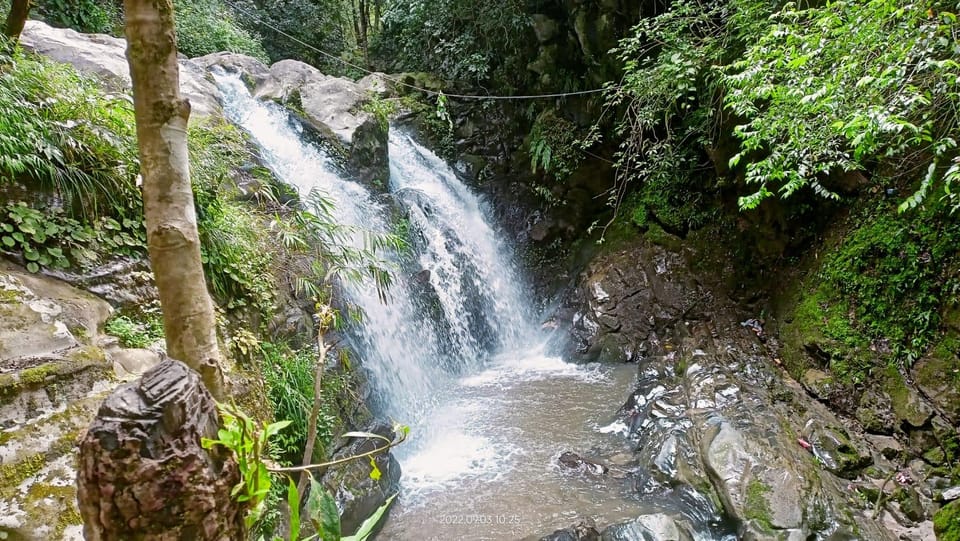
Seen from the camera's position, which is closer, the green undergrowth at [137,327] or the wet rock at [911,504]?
the green undergrowth at [137,327]

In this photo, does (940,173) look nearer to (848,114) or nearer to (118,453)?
(848,114)

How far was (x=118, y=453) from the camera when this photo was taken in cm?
81

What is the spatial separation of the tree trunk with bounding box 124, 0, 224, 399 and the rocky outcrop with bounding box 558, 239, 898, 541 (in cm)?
316

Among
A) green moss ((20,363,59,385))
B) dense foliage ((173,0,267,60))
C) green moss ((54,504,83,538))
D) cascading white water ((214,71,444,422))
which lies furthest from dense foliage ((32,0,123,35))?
green moss ((54,504,83,538))

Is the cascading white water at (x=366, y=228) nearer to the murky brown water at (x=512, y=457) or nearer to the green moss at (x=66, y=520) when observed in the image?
the murky brown water at (x=512, y=457)

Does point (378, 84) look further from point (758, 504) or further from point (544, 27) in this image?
point (758, 504)

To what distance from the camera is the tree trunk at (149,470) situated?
2.68ft

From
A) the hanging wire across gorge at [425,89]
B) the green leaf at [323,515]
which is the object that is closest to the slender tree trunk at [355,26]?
the hanging wire across gorge at [425,89]

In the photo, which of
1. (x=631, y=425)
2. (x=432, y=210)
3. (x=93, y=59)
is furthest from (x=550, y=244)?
(x=93, y=59)

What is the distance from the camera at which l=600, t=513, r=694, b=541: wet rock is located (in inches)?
126

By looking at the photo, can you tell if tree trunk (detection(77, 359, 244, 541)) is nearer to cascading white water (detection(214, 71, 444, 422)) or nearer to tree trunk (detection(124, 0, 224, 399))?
tree trunk (detection(124, 0, 224, 399))

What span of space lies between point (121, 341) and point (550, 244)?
6.76 metres

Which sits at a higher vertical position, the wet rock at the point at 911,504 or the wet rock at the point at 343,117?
the wet rock at the point at 343,117

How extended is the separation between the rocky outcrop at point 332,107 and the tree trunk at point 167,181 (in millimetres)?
6034
